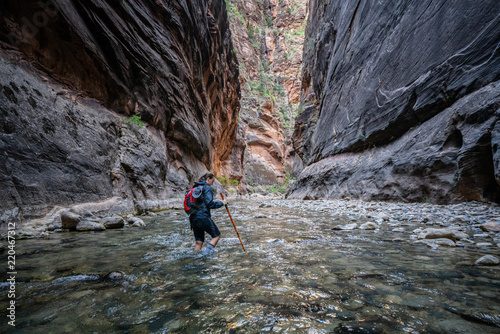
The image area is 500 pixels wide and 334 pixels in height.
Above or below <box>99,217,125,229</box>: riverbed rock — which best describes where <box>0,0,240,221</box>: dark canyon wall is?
above

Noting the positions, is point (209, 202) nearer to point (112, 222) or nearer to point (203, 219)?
point (203, 219)

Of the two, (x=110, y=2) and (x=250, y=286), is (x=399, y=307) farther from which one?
(x=110, y=2)

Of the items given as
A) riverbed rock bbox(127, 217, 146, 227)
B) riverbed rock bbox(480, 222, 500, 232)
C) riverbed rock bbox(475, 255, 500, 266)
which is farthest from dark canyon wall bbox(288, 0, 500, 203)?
riverbed rock bbox(127, 217, 146, 227)

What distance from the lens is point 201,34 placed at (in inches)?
602

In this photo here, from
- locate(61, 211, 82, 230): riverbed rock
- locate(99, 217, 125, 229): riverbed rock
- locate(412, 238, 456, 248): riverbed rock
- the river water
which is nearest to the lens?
the river water

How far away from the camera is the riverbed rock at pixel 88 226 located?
16.3 ft

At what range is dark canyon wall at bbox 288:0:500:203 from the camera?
5.99 meters

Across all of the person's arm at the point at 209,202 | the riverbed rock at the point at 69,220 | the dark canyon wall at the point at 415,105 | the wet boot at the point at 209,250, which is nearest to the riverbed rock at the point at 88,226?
the riverbed rock at the point at 69,220

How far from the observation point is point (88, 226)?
5.03 meters

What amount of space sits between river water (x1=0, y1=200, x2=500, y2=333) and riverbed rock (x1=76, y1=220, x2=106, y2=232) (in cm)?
130

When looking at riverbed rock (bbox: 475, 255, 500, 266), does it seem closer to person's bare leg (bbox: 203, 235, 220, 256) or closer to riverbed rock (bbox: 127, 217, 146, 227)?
person's bare leg (bbox: 203, 235, 220, 256)

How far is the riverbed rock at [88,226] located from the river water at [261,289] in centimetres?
130

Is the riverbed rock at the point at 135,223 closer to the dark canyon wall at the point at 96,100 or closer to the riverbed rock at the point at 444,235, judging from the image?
the dark canyon wall at the point at 96,100

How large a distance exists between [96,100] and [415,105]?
12.6 metres
